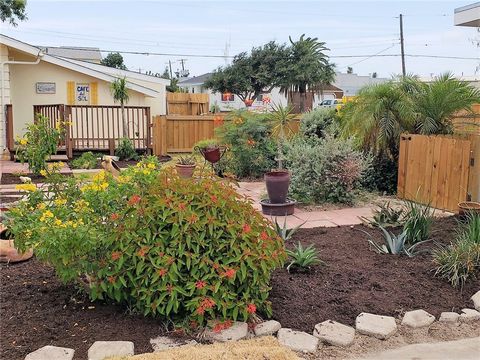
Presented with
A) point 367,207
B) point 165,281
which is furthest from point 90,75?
point 165,281

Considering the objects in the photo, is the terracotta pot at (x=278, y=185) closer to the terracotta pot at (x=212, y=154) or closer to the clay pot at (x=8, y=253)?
the terracotta pot at (x=212, y=154)

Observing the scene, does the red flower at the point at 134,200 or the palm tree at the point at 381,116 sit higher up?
the palm tree at the point at 381,116

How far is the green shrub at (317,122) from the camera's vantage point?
1112cm

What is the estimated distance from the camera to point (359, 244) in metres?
5.36

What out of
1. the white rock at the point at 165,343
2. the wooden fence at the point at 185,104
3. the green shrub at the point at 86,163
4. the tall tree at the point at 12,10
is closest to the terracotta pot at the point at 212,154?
the green shrub at the point at 86,163

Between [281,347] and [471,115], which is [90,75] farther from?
[281,347]

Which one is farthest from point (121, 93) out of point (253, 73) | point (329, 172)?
point (253, 73)

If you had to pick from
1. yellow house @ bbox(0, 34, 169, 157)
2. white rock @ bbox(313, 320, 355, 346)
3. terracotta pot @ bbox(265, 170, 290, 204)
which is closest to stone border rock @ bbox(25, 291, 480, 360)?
white rock @ bbox(313, 320, 355, 346)

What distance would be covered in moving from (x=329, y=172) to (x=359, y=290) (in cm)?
386

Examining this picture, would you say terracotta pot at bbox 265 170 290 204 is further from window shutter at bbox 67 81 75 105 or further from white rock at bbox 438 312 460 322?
window shutter at bbox 67 81 75 105

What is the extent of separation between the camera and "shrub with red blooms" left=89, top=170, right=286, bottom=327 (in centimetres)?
320

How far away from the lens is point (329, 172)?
7738 millimetres

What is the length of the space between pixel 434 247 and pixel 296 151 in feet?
11.6

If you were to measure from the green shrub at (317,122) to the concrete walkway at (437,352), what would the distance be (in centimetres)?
786
